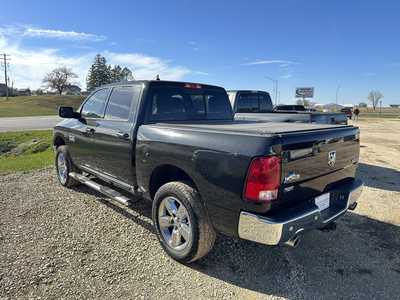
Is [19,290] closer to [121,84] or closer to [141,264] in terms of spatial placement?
[141,264]

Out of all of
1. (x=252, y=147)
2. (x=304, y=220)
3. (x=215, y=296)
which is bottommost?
(x=215, y=296)

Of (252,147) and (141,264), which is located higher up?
(252,147)

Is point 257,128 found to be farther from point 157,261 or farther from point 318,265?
point 157,261

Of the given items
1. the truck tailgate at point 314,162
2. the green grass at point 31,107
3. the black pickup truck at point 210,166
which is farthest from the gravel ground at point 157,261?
the green grass at point 31,107

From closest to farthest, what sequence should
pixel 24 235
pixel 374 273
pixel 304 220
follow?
pixel 304 220
pixel 374 273
pixel 24 235

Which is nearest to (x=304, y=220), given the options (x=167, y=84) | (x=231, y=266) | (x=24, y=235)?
(x=231, y=266)

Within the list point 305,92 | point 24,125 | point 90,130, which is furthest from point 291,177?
point 305,92

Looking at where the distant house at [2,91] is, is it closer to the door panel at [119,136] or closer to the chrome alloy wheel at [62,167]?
the chrome alloy wheel at [62,167]

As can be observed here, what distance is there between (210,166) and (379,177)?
6105 millimetres

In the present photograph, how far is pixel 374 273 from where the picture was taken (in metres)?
3.23

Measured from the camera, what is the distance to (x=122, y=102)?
4238 mm

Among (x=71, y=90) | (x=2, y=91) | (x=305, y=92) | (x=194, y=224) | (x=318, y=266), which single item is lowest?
(x=318, y=266)

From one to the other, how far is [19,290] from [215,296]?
1811 mm

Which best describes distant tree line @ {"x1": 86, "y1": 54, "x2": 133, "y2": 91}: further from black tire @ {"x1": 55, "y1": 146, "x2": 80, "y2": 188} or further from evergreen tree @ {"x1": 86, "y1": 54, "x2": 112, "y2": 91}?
black tire @ {"x1": 55, "y1": 146, "x2": 80, "y2": 188}
